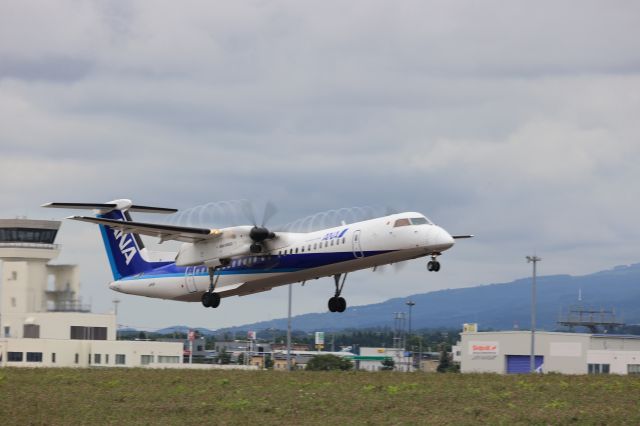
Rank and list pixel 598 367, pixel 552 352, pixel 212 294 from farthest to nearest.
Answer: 1. pixel 552 352
2. pixel 598 367
3. pixel 212 294

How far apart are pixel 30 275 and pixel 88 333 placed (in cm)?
884

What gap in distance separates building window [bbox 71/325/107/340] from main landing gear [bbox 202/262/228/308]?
58235 mm

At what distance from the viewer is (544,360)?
311 ft

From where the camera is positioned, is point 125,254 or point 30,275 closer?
point 125,254

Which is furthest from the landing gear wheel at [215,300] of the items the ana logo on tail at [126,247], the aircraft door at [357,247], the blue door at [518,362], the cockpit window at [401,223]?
the blue door at [518,362]

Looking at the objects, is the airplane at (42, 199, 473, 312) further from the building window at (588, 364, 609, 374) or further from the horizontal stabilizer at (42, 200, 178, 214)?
the building window at (588, 364, 609, 374)

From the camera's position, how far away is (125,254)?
5522 centimetres

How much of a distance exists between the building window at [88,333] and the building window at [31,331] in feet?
11.5

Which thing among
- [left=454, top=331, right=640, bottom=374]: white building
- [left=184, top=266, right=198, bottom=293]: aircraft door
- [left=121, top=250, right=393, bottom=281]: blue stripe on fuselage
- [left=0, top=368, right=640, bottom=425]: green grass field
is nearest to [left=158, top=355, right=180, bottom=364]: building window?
[left=454, top=331, right=640, bottom=374]: white building

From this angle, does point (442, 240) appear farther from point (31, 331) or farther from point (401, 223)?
point (31, 331)

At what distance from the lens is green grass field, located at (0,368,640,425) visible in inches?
1067

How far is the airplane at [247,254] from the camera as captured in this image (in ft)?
141

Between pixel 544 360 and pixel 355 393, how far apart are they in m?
67.2

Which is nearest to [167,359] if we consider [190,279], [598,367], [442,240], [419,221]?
[598,367]
